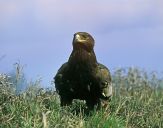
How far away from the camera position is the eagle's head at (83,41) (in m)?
9.27

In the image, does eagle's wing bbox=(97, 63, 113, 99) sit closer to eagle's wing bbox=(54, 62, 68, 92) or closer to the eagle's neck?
the eagle's neck

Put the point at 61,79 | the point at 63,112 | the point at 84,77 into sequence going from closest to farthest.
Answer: the point at 63,112
the point at 84,77
the point at 61,79

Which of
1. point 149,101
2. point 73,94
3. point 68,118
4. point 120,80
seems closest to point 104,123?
point 68,118

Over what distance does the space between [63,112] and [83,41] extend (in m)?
1.51

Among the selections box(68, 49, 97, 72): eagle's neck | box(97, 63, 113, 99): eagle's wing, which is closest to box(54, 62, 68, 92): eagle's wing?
box(68, 49, 97, 72): eagle's neck

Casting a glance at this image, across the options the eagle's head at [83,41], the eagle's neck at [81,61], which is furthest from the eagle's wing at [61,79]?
the eagle's head at [83,41]

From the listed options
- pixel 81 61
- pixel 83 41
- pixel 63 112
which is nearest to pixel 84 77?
pixel 81 61

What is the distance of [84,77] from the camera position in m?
9.25

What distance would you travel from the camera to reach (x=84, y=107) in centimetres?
980

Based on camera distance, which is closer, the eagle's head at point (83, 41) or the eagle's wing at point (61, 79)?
the eagle's head at point (83, 41)

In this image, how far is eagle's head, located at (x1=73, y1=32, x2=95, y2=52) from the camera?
365 inches

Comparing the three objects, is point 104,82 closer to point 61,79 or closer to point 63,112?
point 61,79

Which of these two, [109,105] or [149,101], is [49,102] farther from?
[149,101]

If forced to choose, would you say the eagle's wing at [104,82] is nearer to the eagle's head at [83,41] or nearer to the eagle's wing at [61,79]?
the eagle's head at [83,41]
